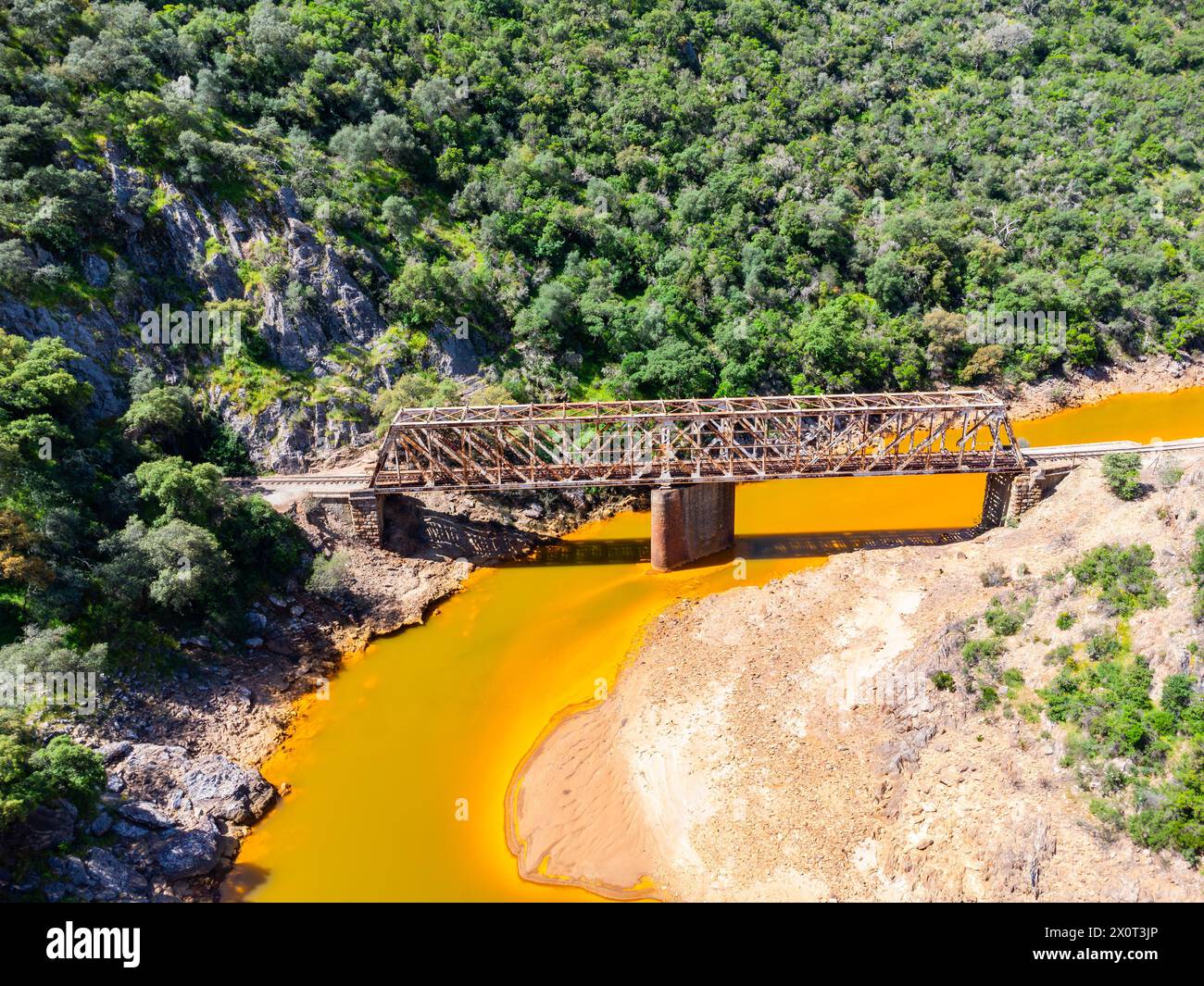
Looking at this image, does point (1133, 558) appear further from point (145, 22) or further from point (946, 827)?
point (145, 22)

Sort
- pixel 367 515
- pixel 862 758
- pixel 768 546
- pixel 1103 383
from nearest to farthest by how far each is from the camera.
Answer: pixel 862 758 → pixel 367 515 → pixel 768 546 → pixel 1103 383

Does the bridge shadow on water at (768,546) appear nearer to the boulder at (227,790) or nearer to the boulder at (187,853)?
the boulder at (227,790)

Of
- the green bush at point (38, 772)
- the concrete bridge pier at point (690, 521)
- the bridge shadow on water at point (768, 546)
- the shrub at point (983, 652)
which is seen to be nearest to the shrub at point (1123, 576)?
the shrub at point (983, 652)

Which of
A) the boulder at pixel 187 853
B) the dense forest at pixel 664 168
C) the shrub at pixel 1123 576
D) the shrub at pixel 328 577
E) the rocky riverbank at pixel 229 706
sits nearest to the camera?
the rocky riverbank at pixel 229 706

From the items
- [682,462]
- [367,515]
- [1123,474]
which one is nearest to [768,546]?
[682,462]

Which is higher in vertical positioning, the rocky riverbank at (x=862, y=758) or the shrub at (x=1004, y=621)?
the shrub at (x=1004, y=621)

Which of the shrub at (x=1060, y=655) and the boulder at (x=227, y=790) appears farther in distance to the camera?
the boulder at (x=227, y=790)

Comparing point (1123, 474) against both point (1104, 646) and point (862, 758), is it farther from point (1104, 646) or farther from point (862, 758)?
point (862, 758)

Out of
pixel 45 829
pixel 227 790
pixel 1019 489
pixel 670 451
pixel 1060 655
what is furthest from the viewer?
pixel 670 451
